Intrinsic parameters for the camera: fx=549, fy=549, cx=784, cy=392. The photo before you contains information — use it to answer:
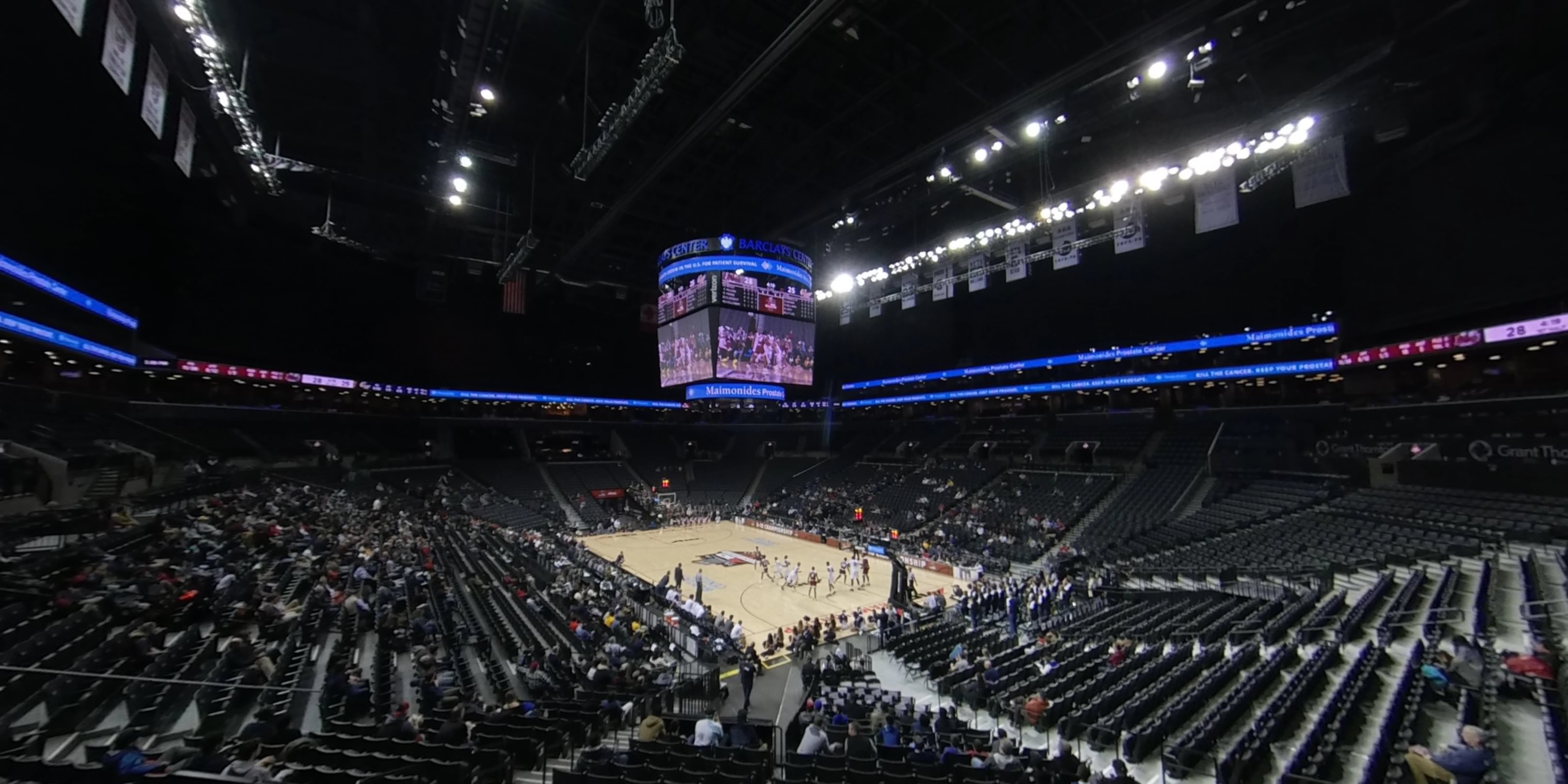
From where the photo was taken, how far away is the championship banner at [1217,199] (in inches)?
619

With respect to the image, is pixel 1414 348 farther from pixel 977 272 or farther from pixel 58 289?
pixel 58 289

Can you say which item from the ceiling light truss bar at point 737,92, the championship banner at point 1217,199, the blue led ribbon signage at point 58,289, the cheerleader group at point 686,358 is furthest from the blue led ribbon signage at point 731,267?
the blue led ribbon signage at point 58,289

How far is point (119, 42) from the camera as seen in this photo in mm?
8844

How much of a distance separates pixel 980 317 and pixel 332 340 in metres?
40.5

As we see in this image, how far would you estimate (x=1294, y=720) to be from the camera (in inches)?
290

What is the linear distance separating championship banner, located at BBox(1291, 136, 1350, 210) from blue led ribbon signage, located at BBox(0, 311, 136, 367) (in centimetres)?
3523

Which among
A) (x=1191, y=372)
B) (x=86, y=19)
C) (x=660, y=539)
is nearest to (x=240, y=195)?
(x=86, y=19)

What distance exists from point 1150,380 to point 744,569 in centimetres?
2320

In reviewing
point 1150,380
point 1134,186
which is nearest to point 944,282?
point 1134,186

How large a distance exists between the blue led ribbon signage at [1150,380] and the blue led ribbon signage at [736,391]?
1674cm

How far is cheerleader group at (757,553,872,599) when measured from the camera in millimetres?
21484

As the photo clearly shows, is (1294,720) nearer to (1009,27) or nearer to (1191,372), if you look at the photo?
(1009,27)

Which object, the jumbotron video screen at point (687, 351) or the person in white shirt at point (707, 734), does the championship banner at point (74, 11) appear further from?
the jumbotron video screen at point (687, 351)

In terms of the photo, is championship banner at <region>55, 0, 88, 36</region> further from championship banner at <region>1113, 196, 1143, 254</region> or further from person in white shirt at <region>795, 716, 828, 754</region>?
championship banner at <region>1113, 196, 1143, 254</region>
